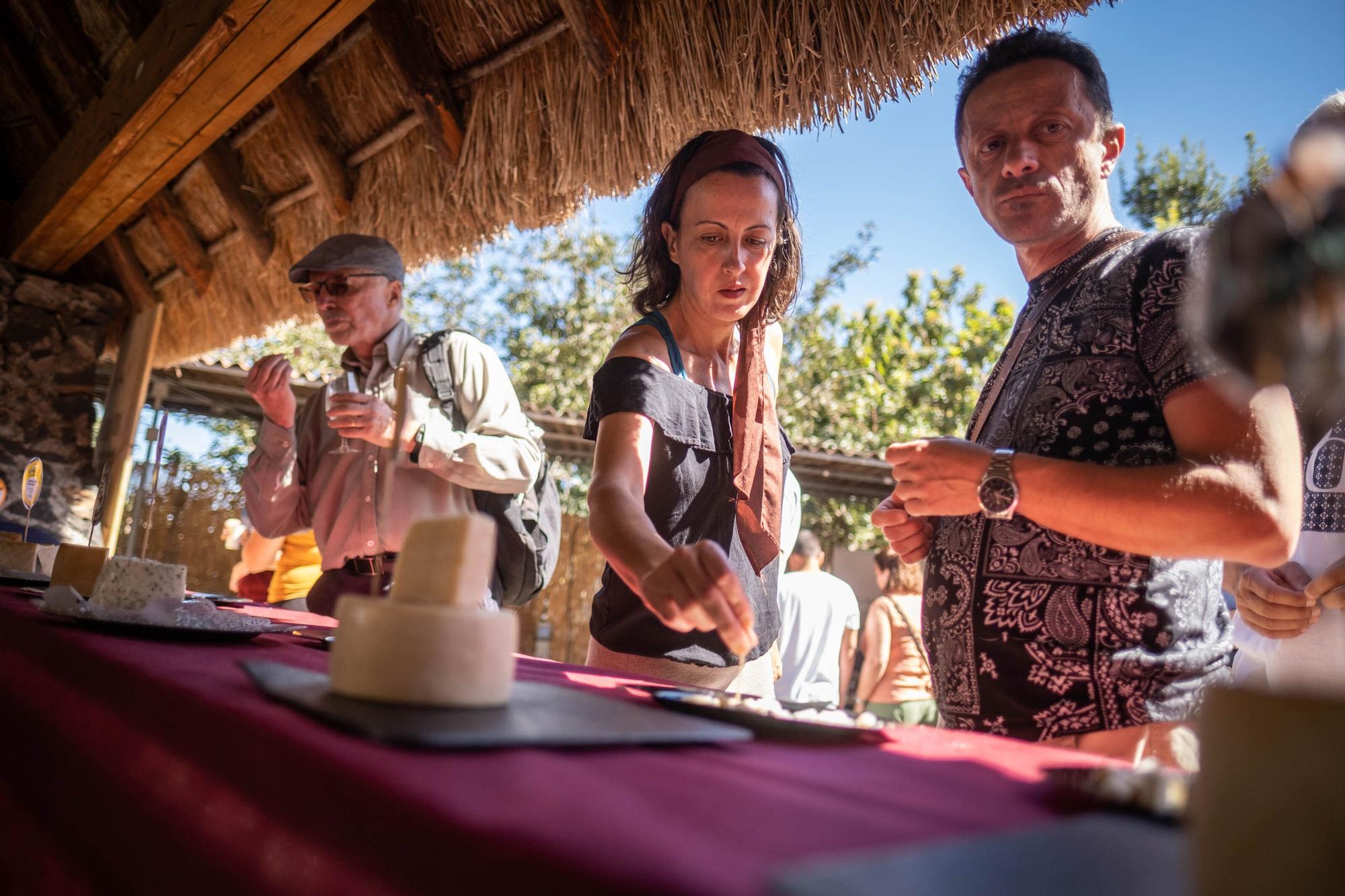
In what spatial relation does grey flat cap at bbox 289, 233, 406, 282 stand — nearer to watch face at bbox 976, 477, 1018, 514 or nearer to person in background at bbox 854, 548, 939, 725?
watch face at bbox 976, 477, 1018, 514

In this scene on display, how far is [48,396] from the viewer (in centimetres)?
577


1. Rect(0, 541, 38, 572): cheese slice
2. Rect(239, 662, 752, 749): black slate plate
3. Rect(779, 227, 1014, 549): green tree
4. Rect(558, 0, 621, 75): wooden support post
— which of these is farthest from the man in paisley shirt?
Rect(779, 227, 1014, 549): green tree

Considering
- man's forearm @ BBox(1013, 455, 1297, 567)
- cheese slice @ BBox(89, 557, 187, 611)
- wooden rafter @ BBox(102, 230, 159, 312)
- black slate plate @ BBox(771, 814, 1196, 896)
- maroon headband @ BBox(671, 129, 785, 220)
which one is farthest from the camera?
wooden rafter @ BBox(102, 230, 159, 312)

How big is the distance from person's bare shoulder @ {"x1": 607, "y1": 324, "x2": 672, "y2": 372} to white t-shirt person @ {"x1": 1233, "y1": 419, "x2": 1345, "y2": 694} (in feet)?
4.25

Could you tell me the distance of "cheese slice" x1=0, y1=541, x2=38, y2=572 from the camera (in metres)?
2.63

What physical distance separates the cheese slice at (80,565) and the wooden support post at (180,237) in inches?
162

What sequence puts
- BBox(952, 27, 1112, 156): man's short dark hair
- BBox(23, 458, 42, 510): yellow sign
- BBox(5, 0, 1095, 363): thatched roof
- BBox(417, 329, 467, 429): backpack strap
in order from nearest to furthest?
1. BBox(952, 27, 1112, 156): man's short dark hair
2. BBox(5, 0, 1095, 363): thatched roof
3. BBox(417, 329, 467, 429): backpack strap
4. BBox(23, 458, 42, 510): yellow sign

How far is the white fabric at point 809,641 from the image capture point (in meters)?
5.49

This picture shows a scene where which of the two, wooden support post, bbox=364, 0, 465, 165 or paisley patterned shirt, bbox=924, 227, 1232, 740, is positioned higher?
wooden support post, bbox=364, 0, 465, 165

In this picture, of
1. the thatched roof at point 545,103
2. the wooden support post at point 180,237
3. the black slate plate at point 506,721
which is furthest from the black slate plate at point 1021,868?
the wooden support post at point 180,237

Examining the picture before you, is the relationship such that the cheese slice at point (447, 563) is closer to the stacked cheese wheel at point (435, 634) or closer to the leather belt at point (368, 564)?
the stacked cheese wheel at point (435, 634)

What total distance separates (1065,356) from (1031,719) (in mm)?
561

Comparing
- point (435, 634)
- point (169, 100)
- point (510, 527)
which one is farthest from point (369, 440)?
point (169, 100)

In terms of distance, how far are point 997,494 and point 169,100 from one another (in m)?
3.49
